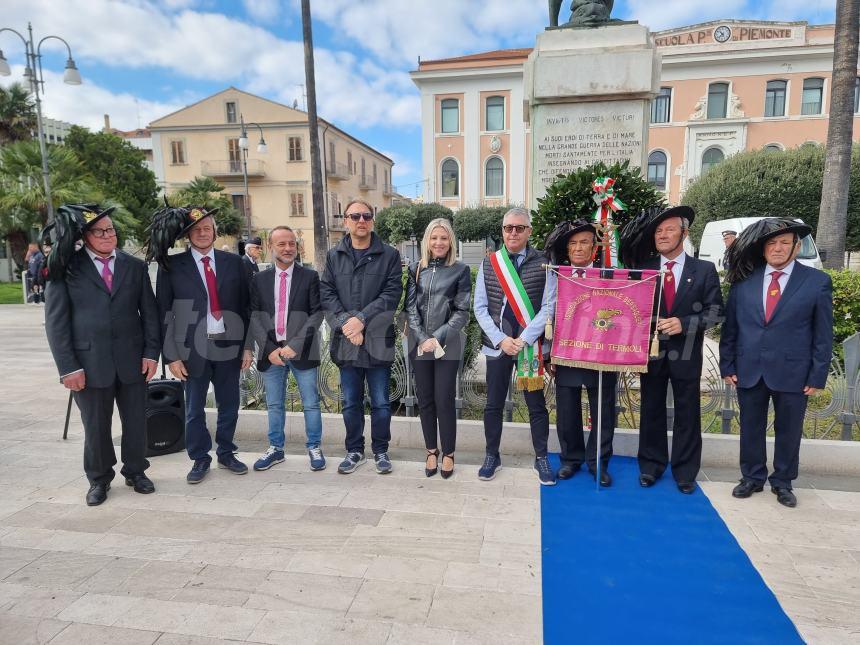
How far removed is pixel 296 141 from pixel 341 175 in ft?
16.1

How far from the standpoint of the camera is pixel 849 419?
4.06 meters

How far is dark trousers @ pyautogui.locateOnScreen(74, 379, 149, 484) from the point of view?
3.75 m

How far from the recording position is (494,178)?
37.4m

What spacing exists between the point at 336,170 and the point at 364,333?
143ft

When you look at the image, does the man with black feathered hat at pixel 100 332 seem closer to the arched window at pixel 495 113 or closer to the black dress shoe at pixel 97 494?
the black dress shoe at pixel 97 494

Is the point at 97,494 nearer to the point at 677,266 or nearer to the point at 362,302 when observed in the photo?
the point at 362,302

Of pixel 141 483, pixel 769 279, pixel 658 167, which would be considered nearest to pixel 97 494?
pixel 141 483

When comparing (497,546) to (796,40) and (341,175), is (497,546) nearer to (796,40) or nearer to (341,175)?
(796,40)

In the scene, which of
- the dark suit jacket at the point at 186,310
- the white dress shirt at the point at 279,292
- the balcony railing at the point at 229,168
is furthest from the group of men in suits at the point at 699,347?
the balcony railing at the point at 229,168

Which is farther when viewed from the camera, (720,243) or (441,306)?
(720,243)

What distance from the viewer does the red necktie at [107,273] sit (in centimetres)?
368

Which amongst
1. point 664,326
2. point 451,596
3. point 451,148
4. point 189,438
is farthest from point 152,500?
point 451,148

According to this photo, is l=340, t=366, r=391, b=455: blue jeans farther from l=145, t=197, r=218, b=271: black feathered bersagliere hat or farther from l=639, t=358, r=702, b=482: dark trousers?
l=639, t=358, r=702, b=482: dark trousers

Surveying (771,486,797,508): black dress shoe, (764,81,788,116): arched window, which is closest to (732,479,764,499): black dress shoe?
(771,486,797,508): black dress shoe
